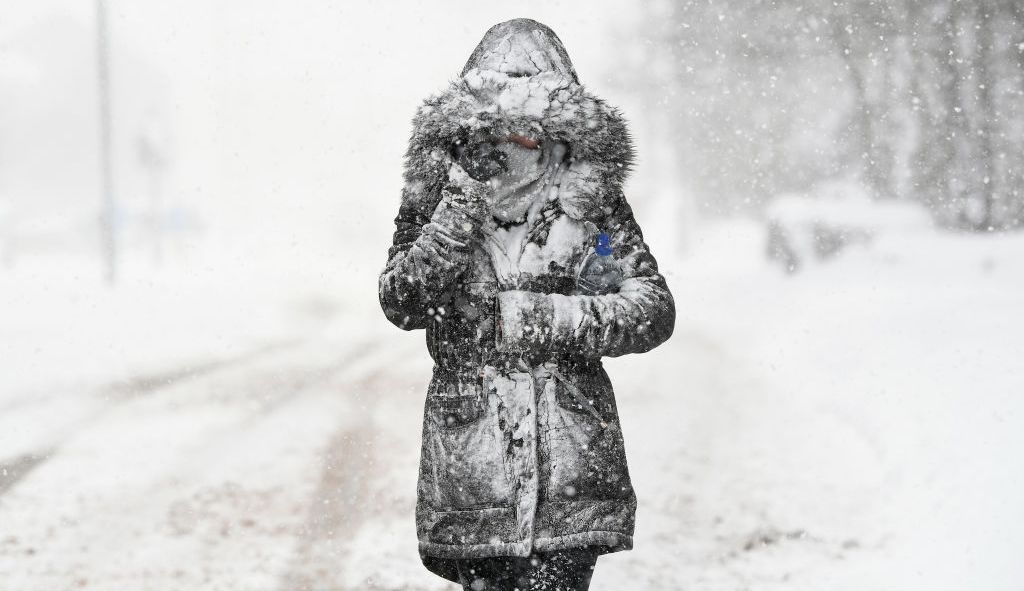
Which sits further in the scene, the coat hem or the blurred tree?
the blurred tree

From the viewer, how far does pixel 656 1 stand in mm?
27172

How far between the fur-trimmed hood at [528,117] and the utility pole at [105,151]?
1642 cm

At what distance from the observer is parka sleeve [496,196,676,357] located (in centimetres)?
235

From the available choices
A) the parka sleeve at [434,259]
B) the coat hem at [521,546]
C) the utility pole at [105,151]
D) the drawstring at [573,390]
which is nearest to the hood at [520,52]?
the parka sleeve at [434,259]

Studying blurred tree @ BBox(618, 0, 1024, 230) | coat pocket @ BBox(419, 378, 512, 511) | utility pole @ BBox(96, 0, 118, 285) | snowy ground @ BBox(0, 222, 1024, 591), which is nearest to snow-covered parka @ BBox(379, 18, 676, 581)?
coat pocket @ BBox(419, 378, 512, 511)

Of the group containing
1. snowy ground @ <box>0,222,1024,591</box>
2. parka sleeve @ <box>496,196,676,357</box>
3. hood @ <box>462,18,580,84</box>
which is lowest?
snowy ground @ <box>0,222,1024,591</box>

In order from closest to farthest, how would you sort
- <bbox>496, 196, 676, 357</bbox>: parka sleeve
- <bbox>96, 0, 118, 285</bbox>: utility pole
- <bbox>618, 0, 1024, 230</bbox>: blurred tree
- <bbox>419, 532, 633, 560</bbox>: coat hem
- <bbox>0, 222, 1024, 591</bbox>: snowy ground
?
<bbox>496, 196, 676, 357</bbox>: parka sleeve
<bbox>419, 532, 633, 560</bbox>: coat hem
<bbox>0, 222, 1024, 591</bbox>: snowy ground
<bbox>618, 0, 1024, 230</bbox>: blurred tree
<bbox>96, 0, 118, 285</bbox>: utility pole

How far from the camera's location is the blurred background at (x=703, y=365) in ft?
16.3

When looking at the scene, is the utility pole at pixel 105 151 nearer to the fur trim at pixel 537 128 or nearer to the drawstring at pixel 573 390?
the fur trim at pixel 537 128

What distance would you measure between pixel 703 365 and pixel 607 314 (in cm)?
970

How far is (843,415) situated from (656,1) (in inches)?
833

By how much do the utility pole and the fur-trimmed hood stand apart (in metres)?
16.4

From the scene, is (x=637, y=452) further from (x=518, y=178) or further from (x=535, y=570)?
(x=518, y=178)

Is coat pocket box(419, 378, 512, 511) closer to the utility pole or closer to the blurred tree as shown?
the blurred tree
